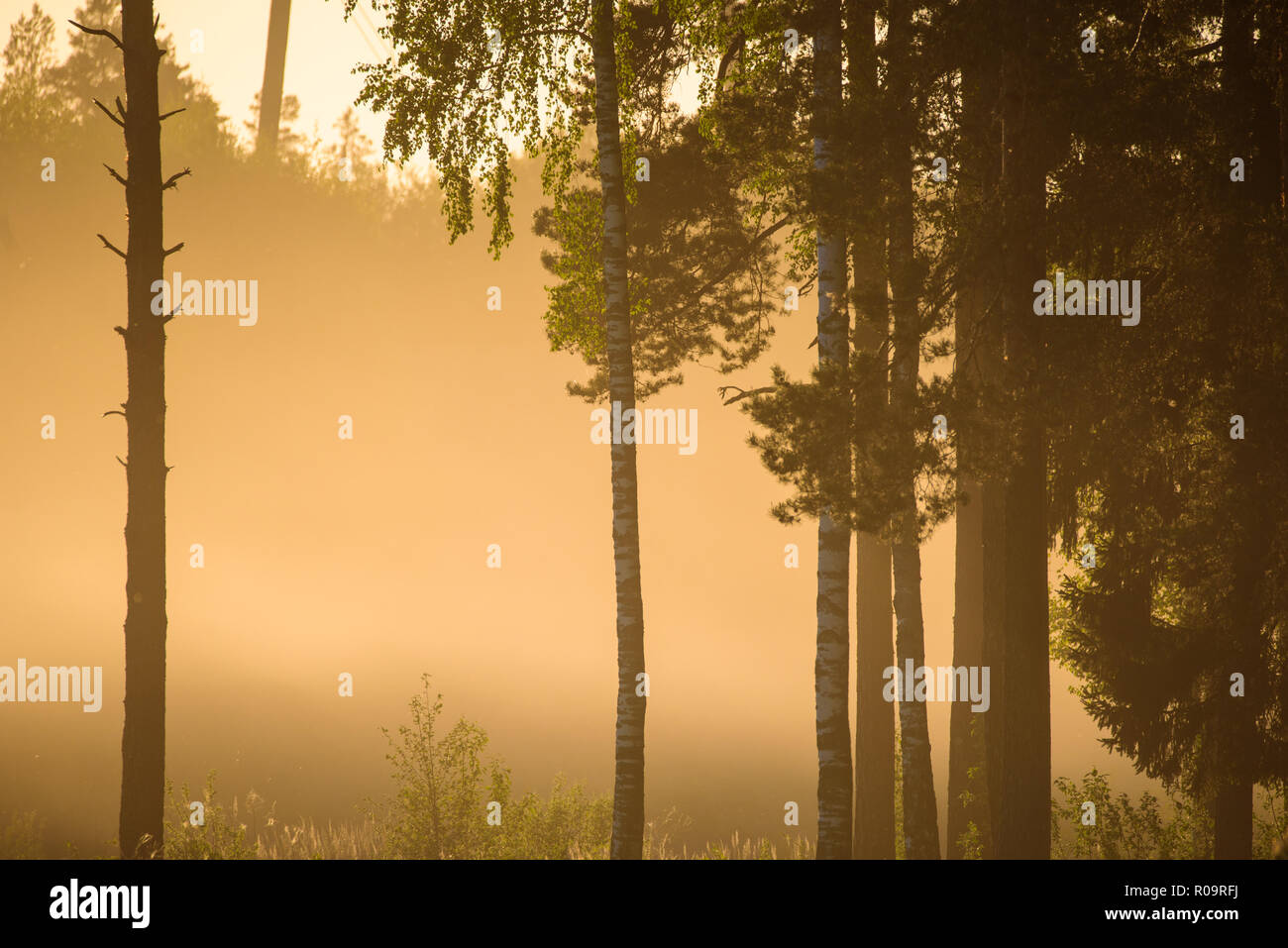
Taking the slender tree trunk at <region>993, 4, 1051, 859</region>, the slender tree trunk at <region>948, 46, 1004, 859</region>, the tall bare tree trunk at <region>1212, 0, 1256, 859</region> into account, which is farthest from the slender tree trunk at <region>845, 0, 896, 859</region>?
the tall bare tree trunk at <region>1212, 0, 1256, 859</region>

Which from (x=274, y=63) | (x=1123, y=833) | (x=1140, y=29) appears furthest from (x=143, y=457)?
(x=274, y=63)

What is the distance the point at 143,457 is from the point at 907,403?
7416 millimetres

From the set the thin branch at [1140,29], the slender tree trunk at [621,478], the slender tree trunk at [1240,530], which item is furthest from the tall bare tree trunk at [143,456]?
the slender tree trunk at [1240,530]

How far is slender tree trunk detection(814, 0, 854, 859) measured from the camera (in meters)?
10.0

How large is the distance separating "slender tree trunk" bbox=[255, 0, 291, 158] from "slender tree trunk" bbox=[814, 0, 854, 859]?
4564cm

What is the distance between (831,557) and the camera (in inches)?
405

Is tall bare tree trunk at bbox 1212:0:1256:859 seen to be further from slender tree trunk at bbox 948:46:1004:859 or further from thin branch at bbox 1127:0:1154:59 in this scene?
slender tree trunk at bbox 948:46:1004:859

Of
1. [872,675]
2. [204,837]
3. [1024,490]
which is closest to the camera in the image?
[1024,490]

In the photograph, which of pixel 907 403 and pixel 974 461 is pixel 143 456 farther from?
pixel 974 461

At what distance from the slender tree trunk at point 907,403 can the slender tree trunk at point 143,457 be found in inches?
285

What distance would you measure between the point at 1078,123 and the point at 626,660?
280 inches

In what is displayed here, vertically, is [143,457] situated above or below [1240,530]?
above
